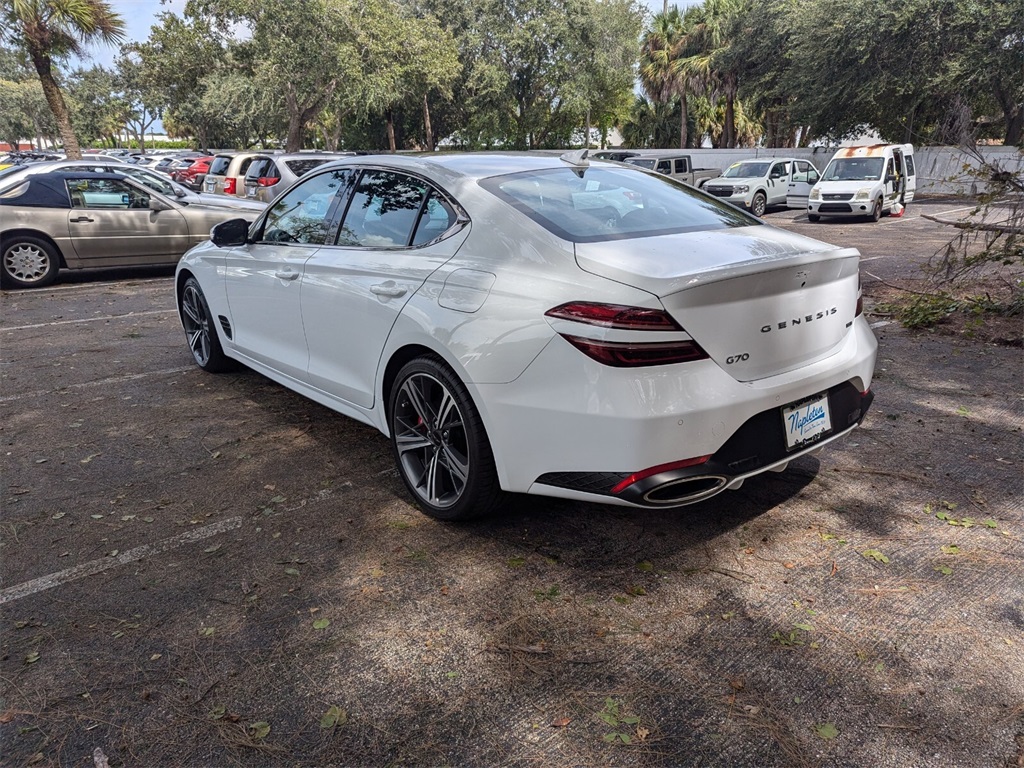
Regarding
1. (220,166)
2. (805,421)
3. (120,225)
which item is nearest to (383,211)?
(805,421)

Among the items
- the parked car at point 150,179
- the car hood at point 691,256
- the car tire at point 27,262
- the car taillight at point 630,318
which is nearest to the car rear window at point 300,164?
the parked car at point 150,179

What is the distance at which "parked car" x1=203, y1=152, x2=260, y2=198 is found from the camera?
16516 mm

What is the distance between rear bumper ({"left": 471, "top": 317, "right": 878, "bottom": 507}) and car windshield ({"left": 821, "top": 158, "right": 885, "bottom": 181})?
18189 mm

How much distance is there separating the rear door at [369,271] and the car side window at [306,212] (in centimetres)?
22

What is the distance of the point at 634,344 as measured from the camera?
2758 millimetres

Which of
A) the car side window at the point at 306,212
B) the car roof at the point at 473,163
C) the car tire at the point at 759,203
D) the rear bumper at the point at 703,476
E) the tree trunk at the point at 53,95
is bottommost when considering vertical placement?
the car tire at the point at 759,203

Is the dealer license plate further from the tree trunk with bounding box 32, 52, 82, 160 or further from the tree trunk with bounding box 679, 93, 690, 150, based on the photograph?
the tree trunk with bounding box 679, 93, 690, 150

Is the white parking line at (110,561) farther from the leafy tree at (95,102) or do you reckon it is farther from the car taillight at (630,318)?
the leafy tree at (95,102)

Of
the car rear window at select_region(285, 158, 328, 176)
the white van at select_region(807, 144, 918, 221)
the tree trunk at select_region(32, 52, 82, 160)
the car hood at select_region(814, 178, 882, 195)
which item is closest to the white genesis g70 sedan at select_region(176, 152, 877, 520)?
the car rear window at select_region(285, 158, 328, 176)

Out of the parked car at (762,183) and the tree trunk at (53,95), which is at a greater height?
the tree trunk at (53,95)

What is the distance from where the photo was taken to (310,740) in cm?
233

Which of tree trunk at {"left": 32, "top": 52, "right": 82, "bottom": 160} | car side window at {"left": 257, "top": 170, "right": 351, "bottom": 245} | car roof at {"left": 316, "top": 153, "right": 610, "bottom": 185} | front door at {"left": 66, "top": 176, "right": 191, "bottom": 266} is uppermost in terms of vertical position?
tree trunk at {"left": 32, "top": 52, "right": 82, "bottom": 160}

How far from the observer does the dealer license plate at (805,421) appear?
122 inches

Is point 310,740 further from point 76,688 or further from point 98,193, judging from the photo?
point 98,193
